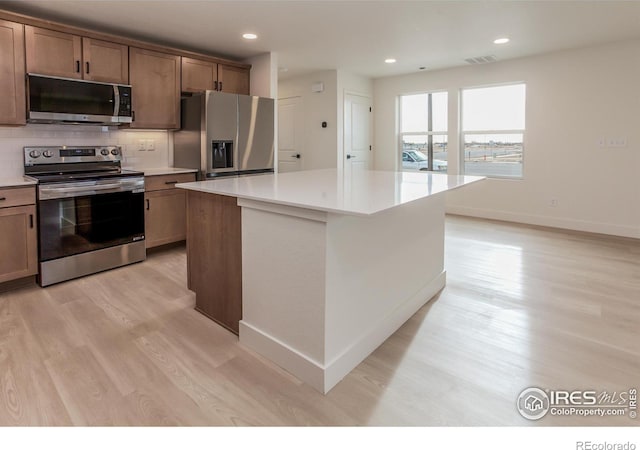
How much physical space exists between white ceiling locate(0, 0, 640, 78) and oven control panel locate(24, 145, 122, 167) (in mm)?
1157

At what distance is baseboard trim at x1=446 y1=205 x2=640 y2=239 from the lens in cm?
480

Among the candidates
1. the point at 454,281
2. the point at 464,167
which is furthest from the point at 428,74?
the point at 454,281

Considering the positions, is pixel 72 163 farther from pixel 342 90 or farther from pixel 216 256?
pixel 342 90

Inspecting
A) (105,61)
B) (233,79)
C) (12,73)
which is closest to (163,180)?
(105,61)

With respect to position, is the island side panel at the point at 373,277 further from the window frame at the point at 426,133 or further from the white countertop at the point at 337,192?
the window frame at the point at 426,133

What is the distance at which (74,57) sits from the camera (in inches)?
135

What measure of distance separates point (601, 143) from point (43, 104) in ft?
19.7

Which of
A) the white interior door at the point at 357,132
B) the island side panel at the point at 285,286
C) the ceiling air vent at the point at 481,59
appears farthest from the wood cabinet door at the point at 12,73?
the ceiling air vent at the point at 481,59

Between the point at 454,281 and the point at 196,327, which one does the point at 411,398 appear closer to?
the point at 196,327

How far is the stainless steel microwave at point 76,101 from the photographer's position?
10.4 feet

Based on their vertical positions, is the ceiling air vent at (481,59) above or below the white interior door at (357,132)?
above

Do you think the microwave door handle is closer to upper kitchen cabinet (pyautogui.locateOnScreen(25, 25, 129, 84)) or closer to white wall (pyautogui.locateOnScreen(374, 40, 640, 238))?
upper kitchen cabinet (pyautogui.locateOnScreen(25, 25, 129, 84))

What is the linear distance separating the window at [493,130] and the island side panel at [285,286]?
193 inches

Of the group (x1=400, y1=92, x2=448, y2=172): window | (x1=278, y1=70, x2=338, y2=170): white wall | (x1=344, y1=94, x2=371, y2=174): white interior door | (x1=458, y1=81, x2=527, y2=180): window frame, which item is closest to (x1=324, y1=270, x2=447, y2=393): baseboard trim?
(x1=458, y1=81, x2=527, y2=180): window frame
